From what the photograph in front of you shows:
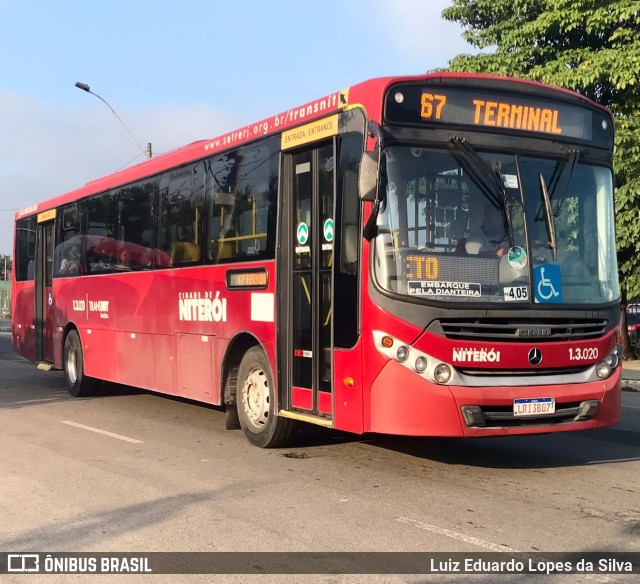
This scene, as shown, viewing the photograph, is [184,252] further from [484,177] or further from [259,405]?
[484,177]

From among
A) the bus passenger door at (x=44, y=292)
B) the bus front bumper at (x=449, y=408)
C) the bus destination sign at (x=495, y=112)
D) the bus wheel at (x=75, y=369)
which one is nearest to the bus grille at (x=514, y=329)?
the bus front bumper at (x=449, y=408)

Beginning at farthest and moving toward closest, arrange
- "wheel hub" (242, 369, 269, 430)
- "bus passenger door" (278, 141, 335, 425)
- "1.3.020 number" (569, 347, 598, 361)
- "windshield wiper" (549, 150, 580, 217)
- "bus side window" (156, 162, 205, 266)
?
"bus side window" (156, 162, 205, 266), "wheel hub" (242, 369, 269, 430), "bus passenger door" (278, 141, 335, 425), "windshield wiper" (549, 150, 580, 217), "1.3.020 number" (569, 347, 598, 361)

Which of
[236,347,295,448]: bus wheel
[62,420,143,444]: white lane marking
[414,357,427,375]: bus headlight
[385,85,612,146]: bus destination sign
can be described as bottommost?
[62,420,143,444]: white lane marking

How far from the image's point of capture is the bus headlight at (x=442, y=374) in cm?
691

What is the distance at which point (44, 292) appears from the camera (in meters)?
15.9

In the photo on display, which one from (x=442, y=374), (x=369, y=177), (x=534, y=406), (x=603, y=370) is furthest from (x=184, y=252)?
(x=603, y=370)

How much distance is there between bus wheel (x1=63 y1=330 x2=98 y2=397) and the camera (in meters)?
14.0

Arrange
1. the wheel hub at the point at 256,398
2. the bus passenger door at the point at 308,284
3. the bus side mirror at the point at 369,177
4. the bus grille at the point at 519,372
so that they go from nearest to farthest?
the bus side mirror at the point at 369,177
the bus grille at the point at 519,372
the bus passenger door at the point at 308,284
the wheel hub at the point at 256,398

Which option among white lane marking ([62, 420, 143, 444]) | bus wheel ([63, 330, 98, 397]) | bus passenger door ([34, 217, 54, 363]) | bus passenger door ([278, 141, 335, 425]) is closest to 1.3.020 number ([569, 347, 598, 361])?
bus passenger door ([278, 141, 335, 425])

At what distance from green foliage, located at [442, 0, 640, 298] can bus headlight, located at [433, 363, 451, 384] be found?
44.8 ft

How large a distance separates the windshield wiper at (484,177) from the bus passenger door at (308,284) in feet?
4.05

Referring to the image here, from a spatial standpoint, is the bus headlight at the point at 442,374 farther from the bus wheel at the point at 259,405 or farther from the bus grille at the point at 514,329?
the bus wheel at the point at 259,405

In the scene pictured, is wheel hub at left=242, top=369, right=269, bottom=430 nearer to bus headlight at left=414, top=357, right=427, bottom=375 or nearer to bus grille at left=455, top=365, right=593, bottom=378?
bus headlight at left=414, top=357, right=427, bottom=375

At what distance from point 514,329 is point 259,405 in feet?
10.2
